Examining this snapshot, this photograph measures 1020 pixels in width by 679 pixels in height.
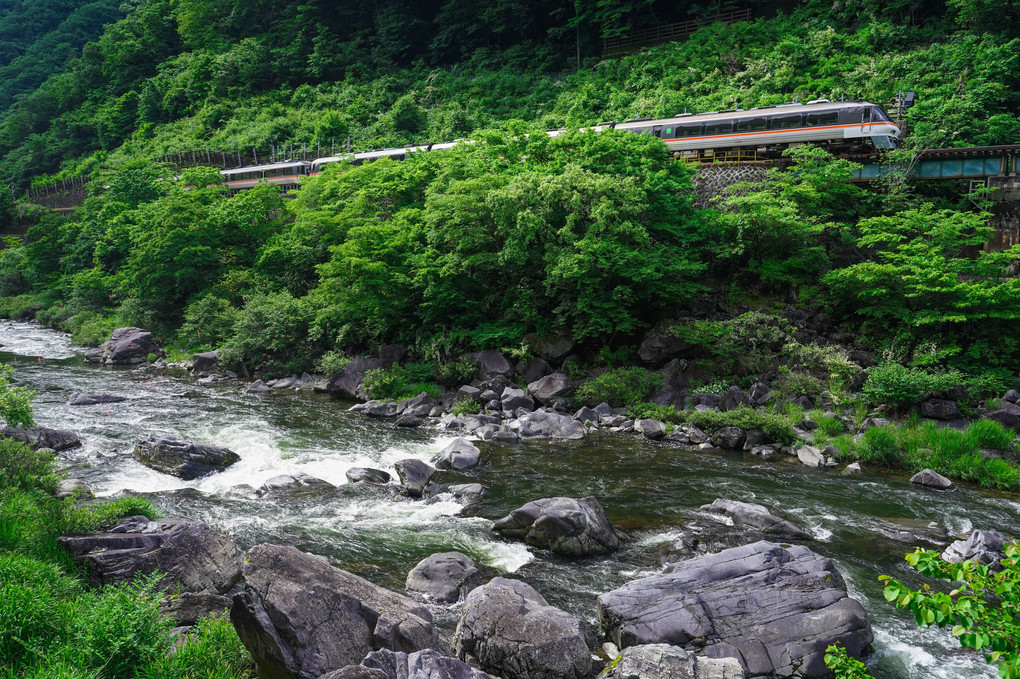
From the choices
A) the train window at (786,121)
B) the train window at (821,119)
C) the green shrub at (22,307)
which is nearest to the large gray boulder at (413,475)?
the train window at (786,121)

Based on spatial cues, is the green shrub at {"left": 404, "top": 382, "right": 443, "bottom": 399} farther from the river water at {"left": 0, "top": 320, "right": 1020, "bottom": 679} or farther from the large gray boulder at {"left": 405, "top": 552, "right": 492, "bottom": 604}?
the large gray boulder at {"left": 405, "top": 552, "right": 492, "bottom": 604}

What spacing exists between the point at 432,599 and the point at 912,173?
25.8 m

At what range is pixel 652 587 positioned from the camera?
404 inches

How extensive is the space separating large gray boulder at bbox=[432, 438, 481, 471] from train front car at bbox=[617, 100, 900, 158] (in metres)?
18.9

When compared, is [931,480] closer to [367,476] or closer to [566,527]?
[566,527]

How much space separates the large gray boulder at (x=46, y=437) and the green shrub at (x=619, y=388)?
53.7 feet

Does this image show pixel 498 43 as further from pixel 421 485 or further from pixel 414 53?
pixel 421 485

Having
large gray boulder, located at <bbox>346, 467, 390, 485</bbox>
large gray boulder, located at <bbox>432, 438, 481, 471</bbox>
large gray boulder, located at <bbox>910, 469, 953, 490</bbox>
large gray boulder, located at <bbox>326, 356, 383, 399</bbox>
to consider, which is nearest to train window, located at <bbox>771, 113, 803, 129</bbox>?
large gray boulder, located at <bbox>910, 469, 953, 490</bbox>

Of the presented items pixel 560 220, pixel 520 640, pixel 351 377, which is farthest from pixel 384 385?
pixel 520 640

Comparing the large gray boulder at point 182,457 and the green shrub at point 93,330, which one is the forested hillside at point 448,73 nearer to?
the green shrub at point 93,330

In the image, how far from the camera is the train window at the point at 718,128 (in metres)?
30.7

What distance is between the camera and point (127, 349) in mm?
35406

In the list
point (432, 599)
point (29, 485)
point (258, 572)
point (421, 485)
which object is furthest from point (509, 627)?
point (29, 485)

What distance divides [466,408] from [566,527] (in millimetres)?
11013
